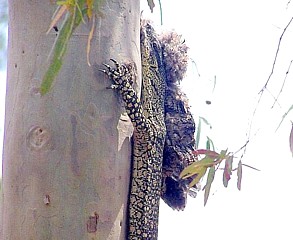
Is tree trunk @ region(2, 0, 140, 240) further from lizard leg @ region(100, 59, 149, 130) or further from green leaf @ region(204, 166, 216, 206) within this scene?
green leaf @ region(204, 166, 216, 206)

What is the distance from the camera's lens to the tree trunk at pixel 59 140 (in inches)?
68.1

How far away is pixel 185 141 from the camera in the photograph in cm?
230

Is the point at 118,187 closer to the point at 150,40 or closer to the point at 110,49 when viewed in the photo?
the point at 110,49

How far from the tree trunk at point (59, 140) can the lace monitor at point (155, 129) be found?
0.10 metres

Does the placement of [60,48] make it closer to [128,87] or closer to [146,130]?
[128,87]

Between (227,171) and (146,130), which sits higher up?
(146,130)

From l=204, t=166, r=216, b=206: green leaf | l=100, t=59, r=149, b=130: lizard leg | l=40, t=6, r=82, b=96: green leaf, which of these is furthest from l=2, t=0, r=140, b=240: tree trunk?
l=40, t=6, r=82, b=96: green leaf

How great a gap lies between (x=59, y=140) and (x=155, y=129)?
493mm

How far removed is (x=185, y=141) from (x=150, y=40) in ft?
1.28

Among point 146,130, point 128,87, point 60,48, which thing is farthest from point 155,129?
point 60,48

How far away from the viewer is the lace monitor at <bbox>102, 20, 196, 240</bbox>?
1.95 meters

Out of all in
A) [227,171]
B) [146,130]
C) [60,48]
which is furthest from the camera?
[146,130]

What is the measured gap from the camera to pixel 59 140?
172 cm

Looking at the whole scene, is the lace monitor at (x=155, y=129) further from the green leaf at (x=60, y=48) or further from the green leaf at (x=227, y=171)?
the green leaf at (x=60, y=48)
